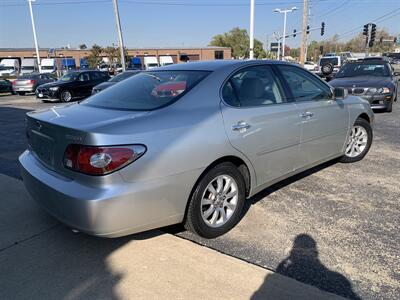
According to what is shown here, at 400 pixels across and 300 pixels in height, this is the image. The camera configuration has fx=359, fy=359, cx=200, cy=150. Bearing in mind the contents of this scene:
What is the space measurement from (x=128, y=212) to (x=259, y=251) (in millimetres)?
1204

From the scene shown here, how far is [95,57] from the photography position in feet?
201

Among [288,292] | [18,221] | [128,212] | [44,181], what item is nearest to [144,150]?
[128,212]

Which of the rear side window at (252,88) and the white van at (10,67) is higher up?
the rear side window at (252,88)

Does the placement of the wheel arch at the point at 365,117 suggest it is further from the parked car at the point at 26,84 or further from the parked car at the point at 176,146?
the parked car at the point at 26,84

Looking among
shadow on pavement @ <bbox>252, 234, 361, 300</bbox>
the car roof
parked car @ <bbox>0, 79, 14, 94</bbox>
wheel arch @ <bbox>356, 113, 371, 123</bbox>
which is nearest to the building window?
parked car @ <bbox>0, 79, 14, 94</bbox>

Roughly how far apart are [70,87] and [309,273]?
56.4 ft

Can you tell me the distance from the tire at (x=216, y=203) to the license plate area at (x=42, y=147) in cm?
121

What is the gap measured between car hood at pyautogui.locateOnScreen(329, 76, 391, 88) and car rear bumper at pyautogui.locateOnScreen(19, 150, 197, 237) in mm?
8635

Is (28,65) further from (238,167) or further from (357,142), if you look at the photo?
(238,167)

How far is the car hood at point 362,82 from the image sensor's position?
989cm

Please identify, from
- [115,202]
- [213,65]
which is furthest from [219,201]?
[213,65]

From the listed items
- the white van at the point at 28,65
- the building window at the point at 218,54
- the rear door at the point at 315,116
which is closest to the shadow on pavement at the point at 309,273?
the rear door at the point at 315,116

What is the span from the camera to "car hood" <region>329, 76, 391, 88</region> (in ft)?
32.4

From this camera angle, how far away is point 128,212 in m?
2.60
